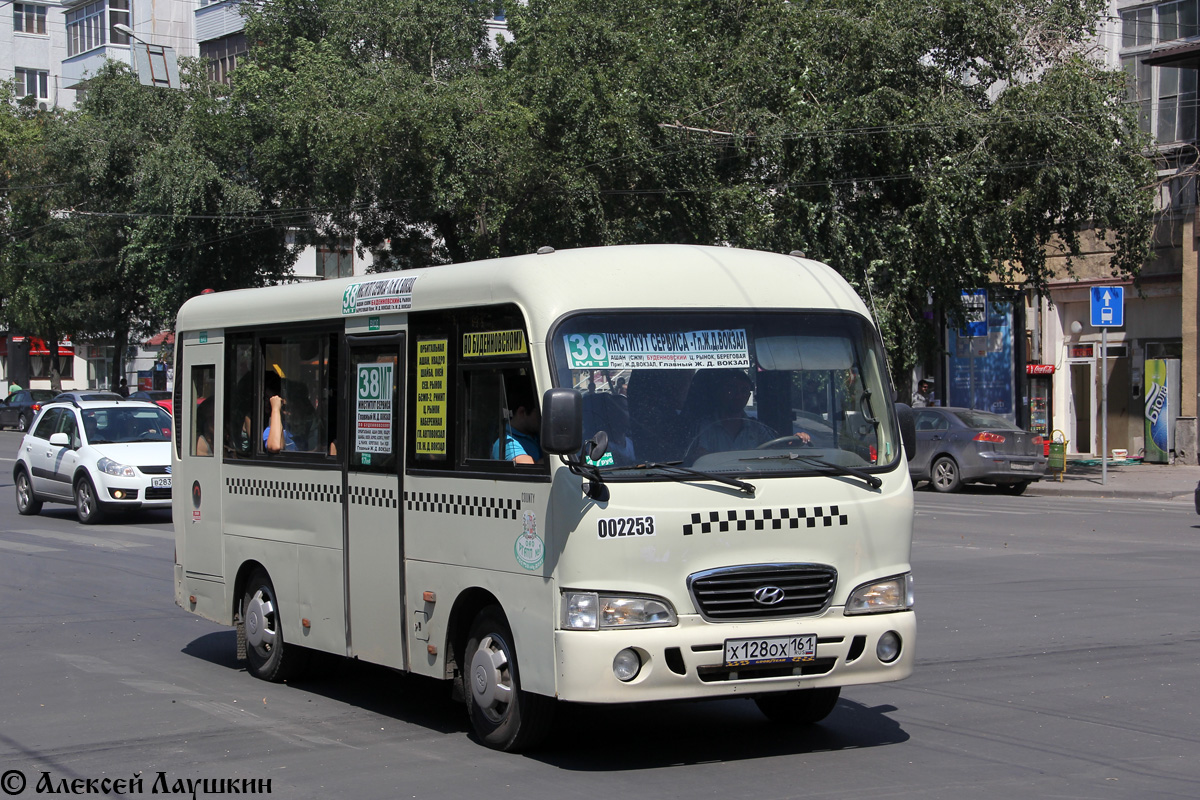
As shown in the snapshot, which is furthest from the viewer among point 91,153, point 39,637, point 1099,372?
point 91,153

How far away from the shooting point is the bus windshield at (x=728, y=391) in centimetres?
644

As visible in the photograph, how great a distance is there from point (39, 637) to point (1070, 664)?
24.9ft

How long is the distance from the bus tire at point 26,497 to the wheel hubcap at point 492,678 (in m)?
16.6

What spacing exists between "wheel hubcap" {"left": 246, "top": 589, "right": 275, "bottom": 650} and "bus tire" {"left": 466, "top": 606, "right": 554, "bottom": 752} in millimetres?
2436

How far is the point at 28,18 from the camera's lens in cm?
7825

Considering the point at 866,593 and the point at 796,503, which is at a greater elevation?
the point at 796,503

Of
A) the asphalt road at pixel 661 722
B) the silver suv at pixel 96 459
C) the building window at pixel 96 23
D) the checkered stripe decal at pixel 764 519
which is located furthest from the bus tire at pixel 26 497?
the building window at pixel 96 23

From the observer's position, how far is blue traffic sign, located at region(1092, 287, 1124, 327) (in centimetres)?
2533

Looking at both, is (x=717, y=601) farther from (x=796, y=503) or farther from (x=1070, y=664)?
(x=1070, y=664)

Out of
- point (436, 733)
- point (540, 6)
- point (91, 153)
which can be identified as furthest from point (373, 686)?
point (91, 153)

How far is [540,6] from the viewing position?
2980 cm

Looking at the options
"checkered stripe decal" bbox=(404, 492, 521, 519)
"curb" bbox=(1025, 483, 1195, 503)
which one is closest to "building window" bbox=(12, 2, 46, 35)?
"curb" bbox=(1025, 483, 1195, 503)

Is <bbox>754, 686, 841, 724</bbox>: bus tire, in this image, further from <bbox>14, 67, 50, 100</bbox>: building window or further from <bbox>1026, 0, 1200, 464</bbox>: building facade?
<bbox>14, 67, 50, 100</bbox>: building window

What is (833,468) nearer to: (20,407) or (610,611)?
(610,611)
